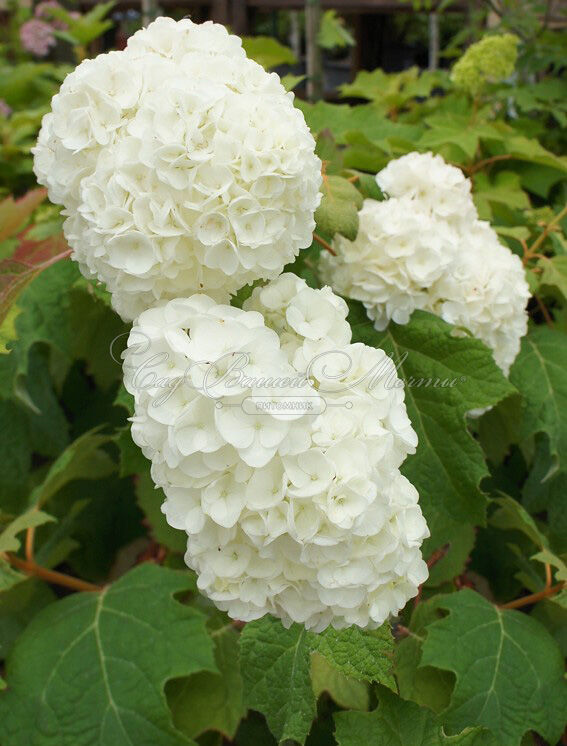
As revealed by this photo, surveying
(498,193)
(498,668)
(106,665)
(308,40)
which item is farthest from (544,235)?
(308,40)

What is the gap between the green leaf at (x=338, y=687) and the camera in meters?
1.31

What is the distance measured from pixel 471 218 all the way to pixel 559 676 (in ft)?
2.69

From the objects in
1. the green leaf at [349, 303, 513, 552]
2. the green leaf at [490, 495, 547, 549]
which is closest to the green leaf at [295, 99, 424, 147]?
the green leaf at [349, 303, 513, 552]

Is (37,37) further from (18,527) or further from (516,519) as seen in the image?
(516,519)

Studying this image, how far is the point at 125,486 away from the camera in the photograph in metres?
2.08

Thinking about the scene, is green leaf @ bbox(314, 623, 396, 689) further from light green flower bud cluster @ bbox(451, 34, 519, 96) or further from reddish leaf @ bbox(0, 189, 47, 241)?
light green flower bud cluster @ bbox(451, 34, 519, 96)

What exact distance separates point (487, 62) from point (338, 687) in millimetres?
1632

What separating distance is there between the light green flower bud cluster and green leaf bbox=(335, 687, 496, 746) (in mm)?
1638

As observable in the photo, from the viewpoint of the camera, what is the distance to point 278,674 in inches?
43.1

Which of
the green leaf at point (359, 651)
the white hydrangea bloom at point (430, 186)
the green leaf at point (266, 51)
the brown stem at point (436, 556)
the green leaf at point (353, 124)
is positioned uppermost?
the white hydrangea bloom at point (430, 186)

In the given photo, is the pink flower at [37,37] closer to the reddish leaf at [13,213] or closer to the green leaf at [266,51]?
the green leaf at [266,51]

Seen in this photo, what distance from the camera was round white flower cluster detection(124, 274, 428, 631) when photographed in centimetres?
81

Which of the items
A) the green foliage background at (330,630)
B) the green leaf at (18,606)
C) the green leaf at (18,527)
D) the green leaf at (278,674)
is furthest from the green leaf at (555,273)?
the green leaf at (18,606)

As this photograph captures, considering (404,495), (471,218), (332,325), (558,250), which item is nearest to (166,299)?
(332,325)
